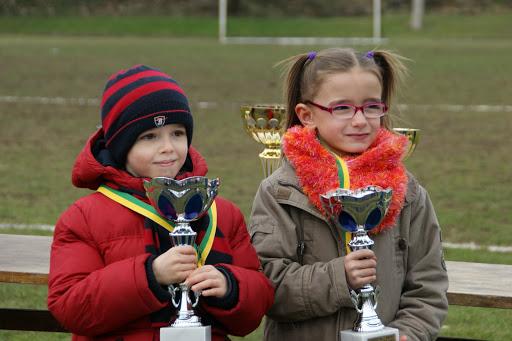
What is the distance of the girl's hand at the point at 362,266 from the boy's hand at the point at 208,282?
33cm

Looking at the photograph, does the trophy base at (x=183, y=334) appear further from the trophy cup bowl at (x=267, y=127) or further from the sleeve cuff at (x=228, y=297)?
the trophy cup bowl at (x=267, y=127)

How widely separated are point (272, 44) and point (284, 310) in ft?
98.2

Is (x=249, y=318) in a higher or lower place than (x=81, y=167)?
lower

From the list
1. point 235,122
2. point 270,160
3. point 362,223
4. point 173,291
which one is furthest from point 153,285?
point 235,122

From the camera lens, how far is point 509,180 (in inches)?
374

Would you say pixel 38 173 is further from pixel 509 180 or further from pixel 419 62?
pixel 419 62

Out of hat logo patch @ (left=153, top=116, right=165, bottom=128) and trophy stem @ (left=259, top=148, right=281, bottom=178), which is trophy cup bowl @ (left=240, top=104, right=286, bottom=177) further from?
hat logo patch @ (left=153, top=116, right=165, bottom=128)

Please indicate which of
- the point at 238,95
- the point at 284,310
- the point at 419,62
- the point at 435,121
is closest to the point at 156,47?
the point at 419,62

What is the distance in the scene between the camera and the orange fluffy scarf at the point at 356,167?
10.4 feet

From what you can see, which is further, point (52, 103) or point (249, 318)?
point (52, 103)

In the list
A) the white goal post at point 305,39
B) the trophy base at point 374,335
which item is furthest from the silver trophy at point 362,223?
the white goal post at point 305,39

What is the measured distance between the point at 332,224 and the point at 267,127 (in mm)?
1435

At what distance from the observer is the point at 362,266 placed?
2.98 meters

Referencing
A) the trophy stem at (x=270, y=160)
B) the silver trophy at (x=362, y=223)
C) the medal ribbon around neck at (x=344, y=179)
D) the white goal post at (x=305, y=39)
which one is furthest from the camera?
the white goal post at (x=305, y=39)
